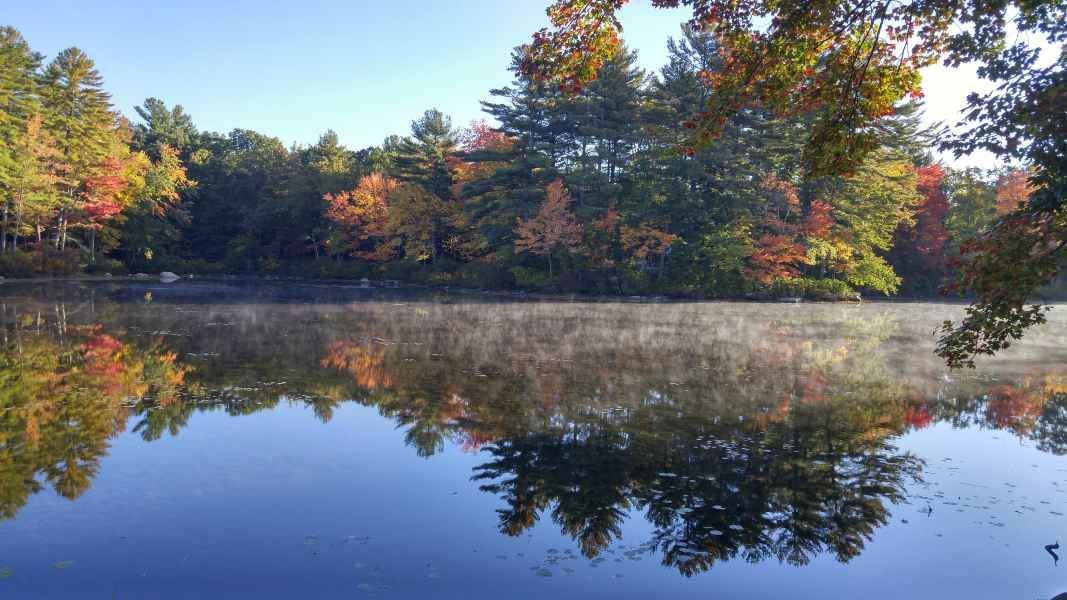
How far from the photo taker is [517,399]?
9.91 meters

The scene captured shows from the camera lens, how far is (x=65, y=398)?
912 centimetres

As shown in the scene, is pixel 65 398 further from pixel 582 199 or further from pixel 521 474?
pixel 582 199

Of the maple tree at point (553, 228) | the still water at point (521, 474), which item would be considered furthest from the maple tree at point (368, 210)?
the still water at point (521, 474)

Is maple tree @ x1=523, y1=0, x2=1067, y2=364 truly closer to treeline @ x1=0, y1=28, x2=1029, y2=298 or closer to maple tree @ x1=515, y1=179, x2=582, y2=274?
treeline @ x1=0, y1=28, x2=1029, y2=298

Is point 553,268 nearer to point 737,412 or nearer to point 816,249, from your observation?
point 816,249

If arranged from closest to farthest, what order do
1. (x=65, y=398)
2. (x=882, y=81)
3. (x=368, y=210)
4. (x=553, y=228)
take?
(x=882, y=81) < (x=65, y=398) < (x=553, y=228) < (x=368, y=210)

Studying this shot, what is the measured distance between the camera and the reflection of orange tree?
6.23 metres

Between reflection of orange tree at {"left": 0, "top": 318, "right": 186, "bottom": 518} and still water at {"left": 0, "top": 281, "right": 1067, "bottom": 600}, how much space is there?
5cm

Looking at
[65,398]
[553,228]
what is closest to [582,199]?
[553,228]

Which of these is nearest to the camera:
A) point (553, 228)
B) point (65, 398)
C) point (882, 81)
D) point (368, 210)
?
point (882, 81)

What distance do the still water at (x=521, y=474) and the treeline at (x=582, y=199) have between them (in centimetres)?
1792

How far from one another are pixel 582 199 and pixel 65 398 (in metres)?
29.2

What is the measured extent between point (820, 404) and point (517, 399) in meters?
4.48

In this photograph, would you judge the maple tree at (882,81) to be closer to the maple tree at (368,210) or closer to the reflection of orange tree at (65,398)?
the reflection of orange tree at (65,398)
